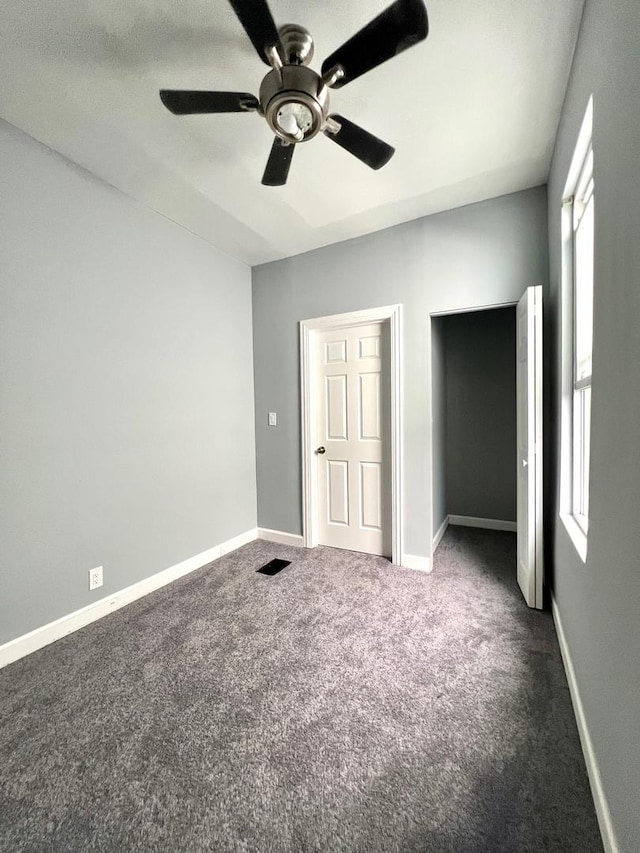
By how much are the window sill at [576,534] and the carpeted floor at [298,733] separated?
663 mm

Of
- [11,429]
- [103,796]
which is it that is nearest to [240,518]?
[11,429]

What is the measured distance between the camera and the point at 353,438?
10.3 feet

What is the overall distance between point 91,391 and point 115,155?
4.59 feet

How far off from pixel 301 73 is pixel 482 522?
397 cm

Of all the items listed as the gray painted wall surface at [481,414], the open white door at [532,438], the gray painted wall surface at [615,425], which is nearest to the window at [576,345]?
the open white door at [532,438]

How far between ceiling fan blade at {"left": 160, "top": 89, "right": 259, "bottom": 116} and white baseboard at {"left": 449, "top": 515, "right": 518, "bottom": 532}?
12.9ft

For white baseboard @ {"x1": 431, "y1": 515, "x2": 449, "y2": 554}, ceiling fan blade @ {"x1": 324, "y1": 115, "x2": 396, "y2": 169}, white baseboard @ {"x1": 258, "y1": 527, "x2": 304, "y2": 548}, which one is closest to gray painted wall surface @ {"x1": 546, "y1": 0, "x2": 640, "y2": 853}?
ceiling fan blade @ {"x1": 324, "y1": 115, "x2": 396, "y2": 169}

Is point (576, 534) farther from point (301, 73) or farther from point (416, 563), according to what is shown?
point (301, 73)

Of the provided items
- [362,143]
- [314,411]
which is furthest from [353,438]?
[362,143]

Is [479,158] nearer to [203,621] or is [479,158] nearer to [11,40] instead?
[11,40]

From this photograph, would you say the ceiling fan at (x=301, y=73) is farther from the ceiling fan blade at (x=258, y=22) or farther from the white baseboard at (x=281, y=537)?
the white baseboard at (x=281, y=537)

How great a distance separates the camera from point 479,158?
2.03 meters

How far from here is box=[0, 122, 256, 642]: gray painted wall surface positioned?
182cm

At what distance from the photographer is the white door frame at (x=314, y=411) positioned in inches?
110
